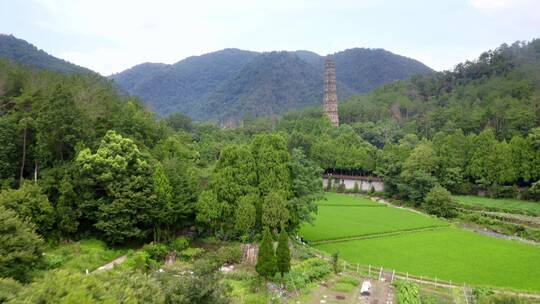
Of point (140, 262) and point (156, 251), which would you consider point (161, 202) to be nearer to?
point (156, 251)

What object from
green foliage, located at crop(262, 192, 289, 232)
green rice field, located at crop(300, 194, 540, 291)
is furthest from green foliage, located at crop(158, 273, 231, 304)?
green rice field, located at crop(300, 194, 540, 291)

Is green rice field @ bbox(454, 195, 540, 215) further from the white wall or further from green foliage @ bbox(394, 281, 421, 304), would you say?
green foliage @ bbox(394, 281, 421, 304)

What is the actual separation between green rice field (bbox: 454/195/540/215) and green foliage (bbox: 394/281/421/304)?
84.8 feet

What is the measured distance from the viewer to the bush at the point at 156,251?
2397cm

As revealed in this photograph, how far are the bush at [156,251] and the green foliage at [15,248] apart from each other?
6810mm

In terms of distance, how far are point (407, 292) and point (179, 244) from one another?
1410 centimetres

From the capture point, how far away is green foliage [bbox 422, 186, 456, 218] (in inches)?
1619

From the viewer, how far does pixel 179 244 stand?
25812 mm

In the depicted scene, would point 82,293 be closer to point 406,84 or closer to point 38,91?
point 38,91

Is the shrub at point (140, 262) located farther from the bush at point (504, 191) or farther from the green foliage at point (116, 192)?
the bush at point (504, 191)

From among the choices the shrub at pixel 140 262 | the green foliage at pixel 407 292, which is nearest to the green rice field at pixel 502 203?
the green foliage at pixel 407 292

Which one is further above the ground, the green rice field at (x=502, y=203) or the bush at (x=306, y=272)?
the green rice field at (x=502, y=203)

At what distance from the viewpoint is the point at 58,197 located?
2612 centimetres

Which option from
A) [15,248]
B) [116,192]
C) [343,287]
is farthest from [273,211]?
[15,248]
